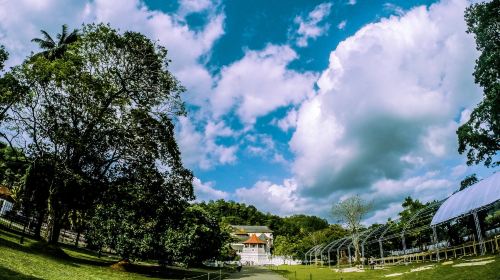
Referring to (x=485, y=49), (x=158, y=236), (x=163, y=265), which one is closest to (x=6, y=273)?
(x=158, y=236)

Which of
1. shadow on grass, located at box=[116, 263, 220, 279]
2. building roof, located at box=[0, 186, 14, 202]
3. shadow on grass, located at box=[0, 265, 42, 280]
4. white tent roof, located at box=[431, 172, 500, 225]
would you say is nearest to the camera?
shadow on grass, located at box=[0, 265, 42, 280]

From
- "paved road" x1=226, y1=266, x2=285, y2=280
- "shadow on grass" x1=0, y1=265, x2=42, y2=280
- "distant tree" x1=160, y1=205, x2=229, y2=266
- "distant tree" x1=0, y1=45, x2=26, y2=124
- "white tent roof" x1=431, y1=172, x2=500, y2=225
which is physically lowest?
"paved road" x1=226, y1=266, x2=285, y2=280

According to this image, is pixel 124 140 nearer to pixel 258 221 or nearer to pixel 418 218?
pixel 418 218

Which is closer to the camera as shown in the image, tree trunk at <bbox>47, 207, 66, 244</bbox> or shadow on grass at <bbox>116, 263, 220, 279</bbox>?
tree trunk at <bbox>47, 207, 66, 244</bbox>

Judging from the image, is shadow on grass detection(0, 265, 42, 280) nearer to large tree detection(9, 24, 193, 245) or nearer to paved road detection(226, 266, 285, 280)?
large tree detection(9, 24, 193, 245)

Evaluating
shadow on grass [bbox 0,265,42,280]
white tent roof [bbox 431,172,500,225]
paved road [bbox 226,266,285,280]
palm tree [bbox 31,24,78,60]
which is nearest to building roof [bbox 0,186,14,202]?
palm tree [bbox 31,24,78,60]

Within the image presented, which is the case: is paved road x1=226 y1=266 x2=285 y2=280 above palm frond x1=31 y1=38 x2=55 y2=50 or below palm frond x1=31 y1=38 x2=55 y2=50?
below

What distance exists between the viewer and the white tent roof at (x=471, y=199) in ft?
79.3

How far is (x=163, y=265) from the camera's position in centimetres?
3338

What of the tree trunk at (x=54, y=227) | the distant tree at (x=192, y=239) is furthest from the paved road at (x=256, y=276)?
the tree trunk at (x=54, y=227)

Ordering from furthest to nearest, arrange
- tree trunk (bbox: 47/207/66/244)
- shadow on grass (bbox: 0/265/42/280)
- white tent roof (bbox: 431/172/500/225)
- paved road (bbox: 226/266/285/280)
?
paved road (bbox: 226/266/285/280) < tree trunk (bbox: 47/207/66/244) < white tent roof (bbox: 431/172/500/225) < shadow on grass (bbox: 0/265/42/280)

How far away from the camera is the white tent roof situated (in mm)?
24156

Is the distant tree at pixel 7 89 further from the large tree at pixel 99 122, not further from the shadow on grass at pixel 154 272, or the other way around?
the shadow on grass at pixel 154 272

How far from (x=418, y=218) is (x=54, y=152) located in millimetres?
35207
